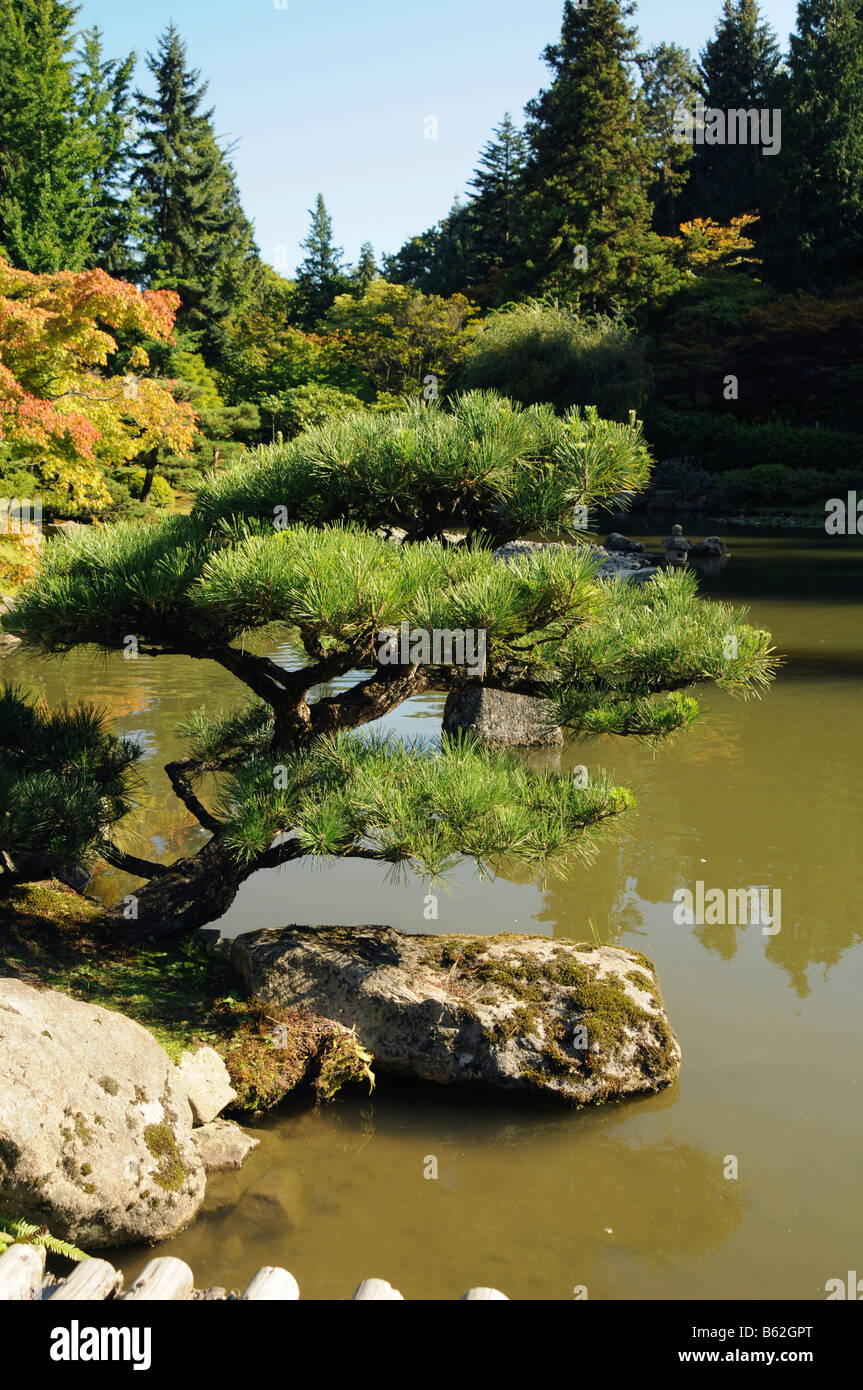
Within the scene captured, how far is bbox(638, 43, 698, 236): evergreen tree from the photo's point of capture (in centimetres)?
4156

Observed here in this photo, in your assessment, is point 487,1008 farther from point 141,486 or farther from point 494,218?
point 494,218

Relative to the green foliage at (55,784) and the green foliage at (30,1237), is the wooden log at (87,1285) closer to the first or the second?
the green foliage at (30,1237)

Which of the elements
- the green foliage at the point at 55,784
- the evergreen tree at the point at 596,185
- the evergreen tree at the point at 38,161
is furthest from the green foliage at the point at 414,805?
the evergreen tree at the point at 596,185

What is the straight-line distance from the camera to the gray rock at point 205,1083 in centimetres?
358

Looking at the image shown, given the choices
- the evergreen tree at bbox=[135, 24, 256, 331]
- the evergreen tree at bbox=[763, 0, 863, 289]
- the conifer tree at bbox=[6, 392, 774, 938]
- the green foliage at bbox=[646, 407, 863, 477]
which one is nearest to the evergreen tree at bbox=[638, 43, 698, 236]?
the evergreen tree at bbox=[763, 0, 863, 289]

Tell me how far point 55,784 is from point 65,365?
27.8 feet

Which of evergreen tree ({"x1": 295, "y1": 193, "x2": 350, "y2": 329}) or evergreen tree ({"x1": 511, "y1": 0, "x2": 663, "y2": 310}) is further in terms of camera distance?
evergreen tree ({"x1": 295, "y1": 193, "x2": 350, "y2": 329})

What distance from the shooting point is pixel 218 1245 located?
3.17 meters

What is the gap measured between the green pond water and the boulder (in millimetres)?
172

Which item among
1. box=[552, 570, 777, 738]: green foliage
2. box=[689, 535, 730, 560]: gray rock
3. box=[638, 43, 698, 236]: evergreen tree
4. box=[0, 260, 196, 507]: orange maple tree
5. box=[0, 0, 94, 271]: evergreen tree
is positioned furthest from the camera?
box=[638, 43, 698, 236]: evergreen tree

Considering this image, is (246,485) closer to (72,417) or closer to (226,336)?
(72,417)

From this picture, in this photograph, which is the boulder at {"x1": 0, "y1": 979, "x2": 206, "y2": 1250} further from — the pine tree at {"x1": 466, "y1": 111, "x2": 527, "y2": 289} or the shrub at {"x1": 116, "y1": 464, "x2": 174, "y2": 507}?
the pine tree at {"x1": 466, "y1": 111, "x2": 527, "y2": 289}

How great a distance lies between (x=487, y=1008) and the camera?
4090 mm

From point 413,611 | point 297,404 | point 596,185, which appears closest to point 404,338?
point 297,404
